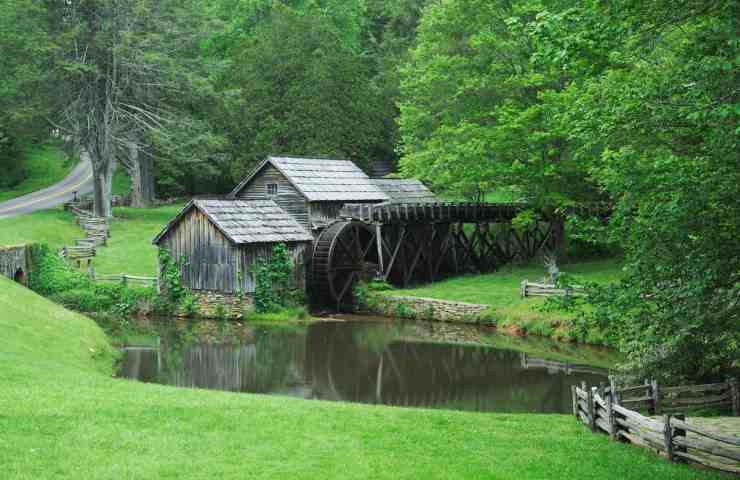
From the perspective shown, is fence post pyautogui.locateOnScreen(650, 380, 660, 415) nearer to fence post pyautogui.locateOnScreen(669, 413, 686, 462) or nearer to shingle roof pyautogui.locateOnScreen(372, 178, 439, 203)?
fence post pyautogui.locateOnScreen(669, 413, 686, 462)

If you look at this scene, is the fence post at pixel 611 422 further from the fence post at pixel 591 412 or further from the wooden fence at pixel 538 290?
the wooden fence at pixel 538 290

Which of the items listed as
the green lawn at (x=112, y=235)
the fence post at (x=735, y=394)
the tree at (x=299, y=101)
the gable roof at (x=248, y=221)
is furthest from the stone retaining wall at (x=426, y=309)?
the tree at (x=299, y=101)

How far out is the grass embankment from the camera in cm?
2786

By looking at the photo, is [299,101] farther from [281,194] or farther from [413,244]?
[281,194]

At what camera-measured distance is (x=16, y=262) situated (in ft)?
113

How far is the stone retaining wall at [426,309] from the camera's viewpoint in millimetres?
30938

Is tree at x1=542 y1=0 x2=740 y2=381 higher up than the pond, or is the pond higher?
tree at x1=542 y1=0 x2=740 y2=381

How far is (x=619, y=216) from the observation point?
13000mm

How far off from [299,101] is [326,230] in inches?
679

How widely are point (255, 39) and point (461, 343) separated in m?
34.5

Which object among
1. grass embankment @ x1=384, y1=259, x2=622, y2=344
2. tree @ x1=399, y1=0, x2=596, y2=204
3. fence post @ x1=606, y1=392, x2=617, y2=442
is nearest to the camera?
fence post @ x1=606, y1=392, x2=617, y2=442

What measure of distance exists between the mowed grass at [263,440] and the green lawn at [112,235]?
20.8 m

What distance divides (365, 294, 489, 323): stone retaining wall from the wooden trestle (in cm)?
178

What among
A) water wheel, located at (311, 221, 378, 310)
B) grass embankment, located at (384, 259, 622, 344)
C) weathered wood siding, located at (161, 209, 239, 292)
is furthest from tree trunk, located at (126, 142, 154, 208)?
grass embankment, located at (384, 259, 622, 344)
